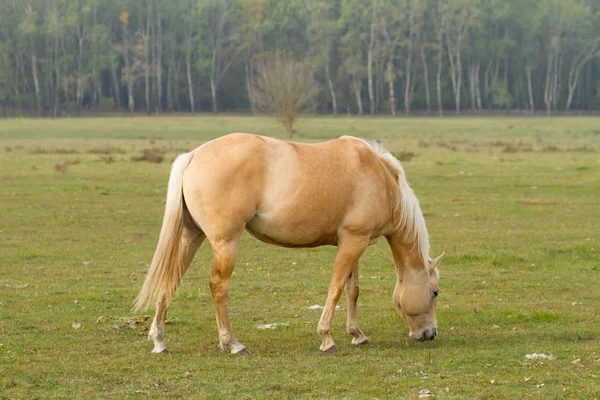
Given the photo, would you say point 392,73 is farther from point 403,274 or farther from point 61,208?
Answer: point 403,274

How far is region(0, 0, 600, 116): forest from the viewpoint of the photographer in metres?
96.2

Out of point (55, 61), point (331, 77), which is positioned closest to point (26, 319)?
point (55, 61)


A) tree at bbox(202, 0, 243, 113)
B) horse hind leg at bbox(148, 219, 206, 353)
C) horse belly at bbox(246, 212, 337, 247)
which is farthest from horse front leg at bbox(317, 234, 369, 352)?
tree at bbox(202, 0, 243, 113)

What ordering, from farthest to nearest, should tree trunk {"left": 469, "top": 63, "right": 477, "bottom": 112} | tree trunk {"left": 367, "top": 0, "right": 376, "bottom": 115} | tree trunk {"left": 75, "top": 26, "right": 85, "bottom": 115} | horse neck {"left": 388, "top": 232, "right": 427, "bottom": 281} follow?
1. tree trunk {"left": 469, "top": 63, "right": 477, "bottom": 112}
2. tree trunk {"left": 367, "top": 0, "right": 376, "bottom": 115}
3. tree trunk {"left": 75, "top": 26, "right": 85, "bottom": 115}
4. horse neck {"left": 388, "top": 232, "right": 427, "bottom": 281}

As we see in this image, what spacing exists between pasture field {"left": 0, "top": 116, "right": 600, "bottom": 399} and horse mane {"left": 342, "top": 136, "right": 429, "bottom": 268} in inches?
41.0

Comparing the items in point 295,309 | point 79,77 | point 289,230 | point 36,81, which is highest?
point 79,77

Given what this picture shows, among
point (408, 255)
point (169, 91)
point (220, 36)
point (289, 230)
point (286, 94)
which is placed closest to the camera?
point (289, 230)

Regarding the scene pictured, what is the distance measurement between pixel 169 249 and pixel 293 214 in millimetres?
1247

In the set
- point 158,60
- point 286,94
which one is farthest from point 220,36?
point 286,94

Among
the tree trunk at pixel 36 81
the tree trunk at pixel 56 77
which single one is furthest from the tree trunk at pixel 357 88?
the tree trunk at pixel 36 81

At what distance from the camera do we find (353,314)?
29.2ft

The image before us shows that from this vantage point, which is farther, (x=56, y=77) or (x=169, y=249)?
(x=56, y=77)

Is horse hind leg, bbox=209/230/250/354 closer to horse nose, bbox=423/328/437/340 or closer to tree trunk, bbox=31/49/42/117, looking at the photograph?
horse nose, bbox=423/328/437/340

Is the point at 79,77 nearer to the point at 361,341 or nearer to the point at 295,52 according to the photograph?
the point at 295,52
